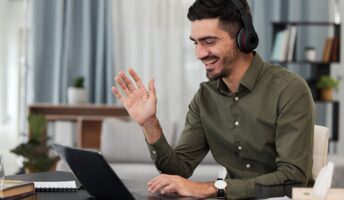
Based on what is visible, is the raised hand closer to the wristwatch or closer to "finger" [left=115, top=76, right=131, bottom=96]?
"finger" [left=115, top=76, right=131, bottom=96]

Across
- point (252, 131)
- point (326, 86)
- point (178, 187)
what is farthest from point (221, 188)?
point (326, 86)

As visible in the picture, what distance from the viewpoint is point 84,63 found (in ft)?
20.0

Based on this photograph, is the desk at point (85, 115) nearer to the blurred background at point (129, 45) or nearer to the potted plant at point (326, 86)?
the blurred background at point (129, 45)

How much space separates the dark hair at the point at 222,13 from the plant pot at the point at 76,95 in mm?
4040

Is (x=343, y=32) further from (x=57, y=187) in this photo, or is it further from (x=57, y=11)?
(x=57, y=187)

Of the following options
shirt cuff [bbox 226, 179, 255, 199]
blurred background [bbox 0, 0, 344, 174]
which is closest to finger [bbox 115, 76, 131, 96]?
shirt cuff [bbox 226, 179, 255, 199]

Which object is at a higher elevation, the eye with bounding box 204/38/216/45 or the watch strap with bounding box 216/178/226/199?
the eye with bounding box 204/38/216/45

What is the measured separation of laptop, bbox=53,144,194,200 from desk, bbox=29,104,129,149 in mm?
3980

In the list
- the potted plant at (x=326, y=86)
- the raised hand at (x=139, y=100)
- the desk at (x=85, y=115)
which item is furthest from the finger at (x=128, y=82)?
the potted plant at (x=326, y=86)

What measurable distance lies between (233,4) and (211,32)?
0.11m

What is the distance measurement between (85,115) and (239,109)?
4133 millimetres

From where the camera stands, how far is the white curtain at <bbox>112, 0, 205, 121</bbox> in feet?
20.4

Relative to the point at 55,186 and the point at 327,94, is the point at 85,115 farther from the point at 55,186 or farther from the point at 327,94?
the point at 55,186

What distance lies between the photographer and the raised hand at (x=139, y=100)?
1793 millimetres
